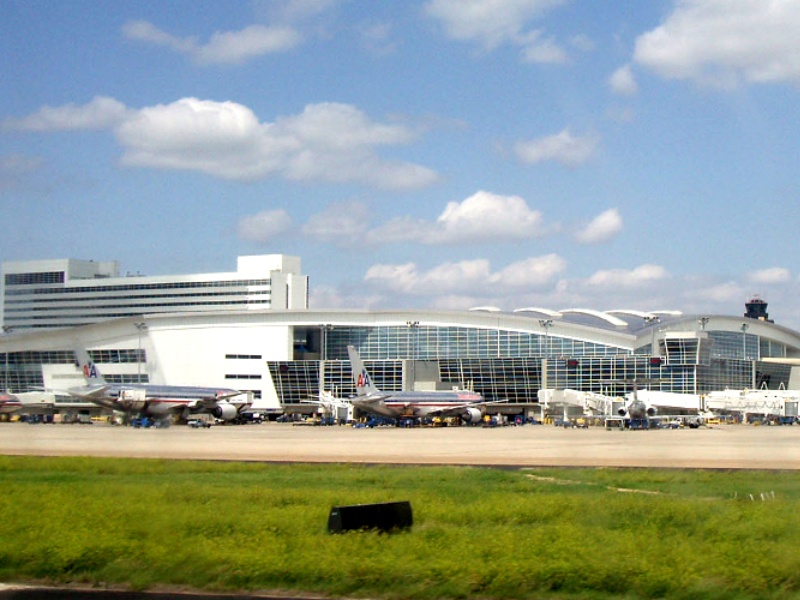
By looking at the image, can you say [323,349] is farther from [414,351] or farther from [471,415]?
[471,415]

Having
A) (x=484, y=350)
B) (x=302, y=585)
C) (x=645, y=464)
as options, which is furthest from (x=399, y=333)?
(x=302, y=585)

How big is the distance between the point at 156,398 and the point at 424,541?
93290mm

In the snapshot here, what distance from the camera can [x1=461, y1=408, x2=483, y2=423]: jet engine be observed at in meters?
120

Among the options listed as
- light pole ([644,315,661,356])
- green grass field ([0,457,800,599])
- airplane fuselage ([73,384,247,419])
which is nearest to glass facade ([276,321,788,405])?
light pole ([644,315,661,356])

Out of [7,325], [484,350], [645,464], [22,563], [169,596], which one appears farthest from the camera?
[484,350]

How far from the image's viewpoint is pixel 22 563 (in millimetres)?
17938

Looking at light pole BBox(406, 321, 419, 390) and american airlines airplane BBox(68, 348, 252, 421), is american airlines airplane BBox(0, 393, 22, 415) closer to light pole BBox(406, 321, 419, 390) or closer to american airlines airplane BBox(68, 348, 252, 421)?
american airlines airplane BBox(68, 348, 252, 421)

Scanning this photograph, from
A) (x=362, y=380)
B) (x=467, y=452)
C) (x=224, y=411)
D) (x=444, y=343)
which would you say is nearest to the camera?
(x=467, y=452)

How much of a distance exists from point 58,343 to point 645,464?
13177 centimetres

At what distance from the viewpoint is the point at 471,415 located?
395ft

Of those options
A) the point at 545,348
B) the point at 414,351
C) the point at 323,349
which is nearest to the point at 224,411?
the point at 323,349

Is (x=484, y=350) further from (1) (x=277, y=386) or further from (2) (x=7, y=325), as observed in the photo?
(2) (x=7, y=325)

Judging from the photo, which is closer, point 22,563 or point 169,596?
point 169,596

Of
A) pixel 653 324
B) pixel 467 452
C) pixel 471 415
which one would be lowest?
pixel 467 452
